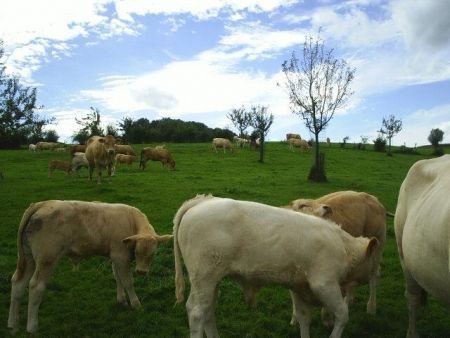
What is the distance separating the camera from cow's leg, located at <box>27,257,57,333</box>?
7242 mm

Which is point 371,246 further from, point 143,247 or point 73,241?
point 73,241

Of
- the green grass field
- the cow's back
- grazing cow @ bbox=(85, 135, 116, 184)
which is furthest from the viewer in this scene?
grazing cow @ bbox=(85, 135, 116, 184)

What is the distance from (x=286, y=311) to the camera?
7.97m

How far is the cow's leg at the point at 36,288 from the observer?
724 cm

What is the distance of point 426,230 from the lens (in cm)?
504

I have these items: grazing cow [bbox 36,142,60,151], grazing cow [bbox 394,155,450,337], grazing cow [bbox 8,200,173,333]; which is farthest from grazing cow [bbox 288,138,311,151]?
grazing cow [bbox 394,155,450,337]

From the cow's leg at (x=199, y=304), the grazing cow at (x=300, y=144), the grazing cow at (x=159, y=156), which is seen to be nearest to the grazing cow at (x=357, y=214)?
the cow's leg at (x=199, y=304)

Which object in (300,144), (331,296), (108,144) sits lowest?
(331,296)

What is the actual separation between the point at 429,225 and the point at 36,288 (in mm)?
5839

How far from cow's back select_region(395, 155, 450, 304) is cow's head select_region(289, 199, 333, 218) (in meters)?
1.26

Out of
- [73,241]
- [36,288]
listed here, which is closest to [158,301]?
[73,241]

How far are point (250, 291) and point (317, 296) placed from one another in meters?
1.04

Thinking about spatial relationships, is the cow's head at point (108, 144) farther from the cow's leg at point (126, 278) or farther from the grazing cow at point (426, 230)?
the grazing cow at point (426, 230)

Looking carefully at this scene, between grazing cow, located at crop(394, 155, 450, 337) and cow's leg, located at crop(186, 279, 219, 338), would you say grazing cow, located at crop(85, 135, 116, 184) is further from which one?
grazing cow, located at crop(394, 155, 450, 337)
